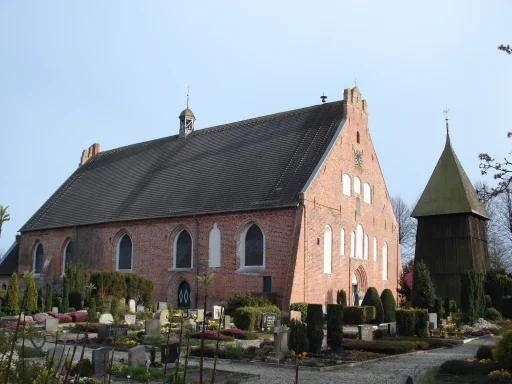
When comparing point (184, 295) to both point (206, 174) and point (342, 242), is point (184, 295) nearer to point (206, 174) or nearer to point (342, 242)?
point (206, 174)

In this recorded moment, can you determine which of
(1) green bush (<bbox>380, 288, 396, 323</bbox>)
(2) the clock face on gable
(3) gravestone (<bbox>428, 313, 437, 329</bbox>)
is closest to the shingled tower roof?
(2) the clock face on gable

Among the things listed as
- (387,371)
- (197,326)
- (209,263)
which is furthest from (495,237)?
(387,371)

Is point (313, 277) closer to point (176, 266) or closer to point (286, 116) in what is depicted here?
point (176, 266)

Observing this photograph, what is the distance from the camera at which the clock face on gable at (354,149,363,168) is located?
32.5 m

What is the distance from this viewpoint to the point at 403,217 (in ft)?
204

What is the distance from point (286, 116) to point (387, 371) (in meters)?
22.9

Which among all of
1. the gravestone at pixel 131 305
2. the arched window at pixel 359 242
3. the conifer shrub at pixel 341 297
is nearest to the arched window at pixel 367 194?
the arched window at pixel 359 242

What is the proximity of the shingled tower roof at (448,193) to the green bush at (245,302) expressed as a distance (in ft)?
Result: 51.4

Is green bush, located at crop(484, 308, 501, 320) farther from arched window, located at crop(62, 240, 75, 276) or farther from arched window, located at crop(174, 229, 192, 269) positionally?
arched window, located at crop(62, 240, 75, 276)

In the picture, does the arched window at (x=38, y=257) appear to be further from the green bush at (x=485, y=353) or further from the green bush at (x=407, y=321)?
the green bush at (x=485, y=353)

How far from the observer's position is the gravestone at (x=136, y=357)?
11.9m

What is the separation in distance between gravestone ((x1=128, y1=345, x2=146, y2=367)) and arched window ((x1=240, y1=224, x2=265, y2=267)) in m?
16.1

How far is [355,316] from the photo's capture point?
83.4ft

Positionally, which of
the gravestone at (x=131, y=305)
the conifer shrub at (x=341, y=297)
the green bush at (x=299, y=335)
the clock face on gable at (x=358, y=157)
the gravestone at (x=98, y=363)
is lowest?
the gravestone at (x=98, y=363)
